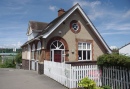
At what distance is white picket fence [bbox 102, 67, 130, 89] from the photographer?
9.29 metres

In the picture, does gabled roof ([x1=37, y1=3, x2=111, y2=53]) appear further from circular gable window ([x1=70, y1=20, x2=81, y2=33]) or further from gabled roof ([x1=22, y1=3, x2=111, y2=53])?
circular gable window ([x1=70, y1=20, x2=81, y2=33])

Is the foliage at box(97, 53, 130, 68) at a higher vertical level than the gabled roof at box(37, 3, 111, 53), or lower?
lower

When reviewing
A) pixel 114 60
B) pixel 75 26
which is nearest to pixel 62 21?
pixel 75 26

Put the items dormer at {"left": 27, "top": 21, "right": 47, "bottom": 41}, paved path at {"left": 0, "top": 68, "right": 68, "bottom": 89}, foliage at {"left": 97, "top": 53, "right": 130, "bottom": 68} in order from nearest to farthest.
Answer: foliage at {"left": 97, "top": 53, "right": 130, "bottom": 68}
paved path at {"left": 0, "top": 68, "right": 68, "bottom": 89}
dormer at {"left": 27, "top": 21, "right": 47, "bottom": 41}

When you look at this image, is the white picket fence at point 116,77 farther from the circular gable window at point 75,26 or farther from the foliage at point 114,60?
the circular gable window at point 75,26

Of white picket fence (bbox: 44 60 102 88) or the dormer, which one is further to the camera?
the dormer

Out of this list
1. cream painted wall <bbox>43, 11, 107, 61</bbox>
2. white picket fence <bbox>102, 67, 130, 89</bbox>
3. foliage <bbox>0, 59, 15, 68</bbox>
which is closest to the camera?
white picket fence <bbox>102, 67, 130, 89</bbox>

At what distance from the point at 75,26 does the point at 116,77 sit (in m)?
12.0

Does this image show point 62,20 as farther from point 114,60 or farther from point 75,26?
point 114,60

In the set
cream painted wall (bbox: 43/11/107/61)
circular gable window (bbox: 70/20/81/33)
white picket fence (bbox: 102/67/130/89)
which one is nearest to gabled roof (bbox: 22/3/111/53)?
cream painted wall (bbox: 43/11/107/61)

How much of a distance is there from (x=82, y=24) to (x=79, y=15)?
1.14 meters

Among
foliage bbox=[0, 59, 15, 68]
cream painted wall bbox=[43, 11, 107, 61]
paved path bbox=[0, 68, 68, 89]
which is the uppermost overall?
cream painted wall bbox=[43, 11, 107, 61]

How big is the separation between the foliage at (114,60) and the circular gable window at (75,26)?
401 inches

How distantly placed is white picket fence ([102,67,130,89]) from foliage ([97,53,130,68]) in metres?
0.32
